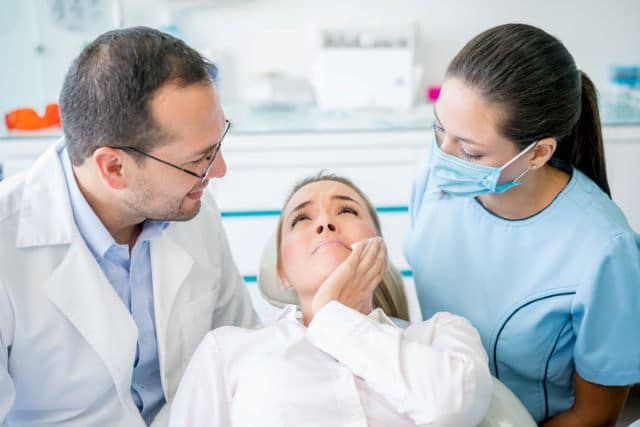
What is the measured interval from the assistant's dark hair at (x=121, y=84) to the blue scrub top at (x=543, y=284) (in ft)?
2.42

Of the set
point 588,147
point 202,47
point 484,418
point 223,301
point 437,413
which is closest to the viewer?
point 437,413

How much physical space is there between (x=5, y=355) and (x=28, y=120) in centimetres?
160

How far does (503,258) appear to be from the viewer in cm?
142

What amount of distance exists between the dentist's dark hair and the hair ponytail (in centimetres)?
6

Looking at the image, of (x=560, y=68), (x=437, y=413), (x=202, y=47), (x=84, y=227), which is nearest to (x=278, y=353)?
(x=437, y=413)

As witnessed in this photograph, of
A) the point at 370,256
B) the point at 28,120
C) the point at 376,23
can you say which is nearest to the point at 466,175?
Result: the point at 370,256

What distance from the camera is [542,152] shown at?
4.29ft

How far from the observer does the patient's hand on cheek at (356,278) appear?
1237mm

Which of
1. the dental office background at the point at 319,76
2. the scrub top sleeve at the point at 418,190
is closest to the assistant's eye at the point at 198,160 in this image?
the scrub top sleeve at the point at 418,190

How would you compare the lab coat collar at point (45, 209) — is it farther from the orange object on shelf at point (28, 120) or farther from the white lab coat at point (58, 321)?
the orange object on shelf at point (28, 120)

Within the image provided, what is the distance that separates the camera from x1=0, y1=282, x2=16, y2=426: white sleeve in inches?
42.3

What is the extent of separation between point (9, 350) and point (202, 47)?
2080 mm

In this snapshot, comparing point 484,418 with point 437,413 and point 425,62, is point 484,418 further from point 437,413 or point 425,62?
point 425,62

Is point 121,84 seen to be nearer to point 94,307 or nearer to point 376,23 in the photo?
point 94,307
